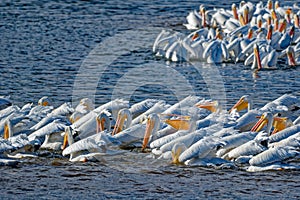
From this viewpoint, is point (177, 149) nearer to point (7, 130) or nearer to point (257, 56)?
point (7, 130)

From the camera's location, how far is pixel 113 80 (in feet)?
48.9

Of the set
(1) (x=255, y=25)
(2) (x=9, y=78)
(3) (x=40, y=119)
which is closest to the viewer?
(3) (x=40, y=119)

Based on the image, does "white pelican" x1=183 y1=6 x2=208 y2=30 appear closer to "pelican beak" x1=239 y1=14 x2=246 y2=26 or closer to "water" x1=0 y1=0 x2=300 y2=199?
"water" x1=0 y1=0 x2=300 y2=199

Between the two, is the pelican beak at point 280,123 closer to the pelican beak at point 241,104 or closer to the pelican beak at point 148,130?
the pelican beak at point 241,104

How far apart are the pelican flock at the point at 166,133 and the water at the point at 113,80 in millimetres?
177

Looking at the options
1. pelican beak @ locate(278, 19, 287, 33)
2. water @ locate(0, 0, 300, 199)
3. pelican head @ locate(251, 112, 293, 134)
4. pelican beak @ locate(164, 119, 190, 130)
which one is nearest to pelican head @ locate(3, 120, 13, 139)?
water @ locate(0, 0, 300, 199)

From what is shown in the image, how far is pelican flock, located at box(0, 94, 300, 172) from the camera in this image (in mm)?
9883

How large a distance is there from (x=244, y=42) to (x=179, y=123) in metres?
5.96

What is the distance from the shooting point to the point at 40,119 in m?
11.2

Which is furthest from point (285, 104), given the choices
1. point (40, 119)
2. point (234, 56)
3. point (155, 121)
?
point (234, 56)

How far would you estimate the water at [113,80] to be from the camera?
9.38 metres

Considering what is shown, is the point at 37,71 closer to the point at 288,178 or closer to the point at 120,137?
the point at 120,137

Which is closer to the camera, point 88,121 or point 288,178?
point 288,178

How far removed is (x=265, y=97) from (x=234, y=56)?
262 cm
